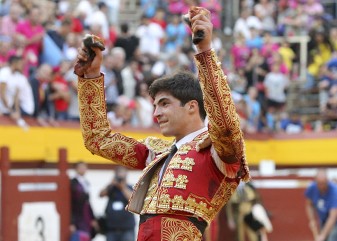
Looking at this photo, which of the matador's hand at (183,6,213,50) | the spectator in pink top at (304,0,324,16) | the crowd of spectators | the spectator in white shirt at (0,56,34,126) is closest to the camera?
the matador's hand at (183,6,213,50)

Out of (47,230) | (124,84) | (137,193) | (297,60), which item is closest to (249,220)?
(124,84)

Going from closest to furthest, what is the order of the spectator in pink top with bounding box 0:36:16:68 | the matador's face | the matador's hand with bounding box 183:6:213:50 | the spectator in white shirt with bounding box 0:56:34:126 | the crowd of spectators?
the matador's hand with bounding box 183:6:213:50
the matador's face
the spectator in white shirt with bounding box 0:56:34:126
the spectator in pink top with bounding box 0:36:16:68
the crowd of spectators

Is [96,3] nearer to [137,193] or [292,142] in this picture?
[292,142]

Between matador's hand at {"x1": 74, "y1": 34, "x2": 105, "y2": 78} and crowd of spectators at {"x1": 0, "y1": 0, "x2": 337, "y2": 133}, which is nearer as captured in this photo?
matador's hand at {"x1": 74, "y1": 34, "x2": 105, "y2": 78}

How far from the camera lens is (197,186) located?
4219 millimetres

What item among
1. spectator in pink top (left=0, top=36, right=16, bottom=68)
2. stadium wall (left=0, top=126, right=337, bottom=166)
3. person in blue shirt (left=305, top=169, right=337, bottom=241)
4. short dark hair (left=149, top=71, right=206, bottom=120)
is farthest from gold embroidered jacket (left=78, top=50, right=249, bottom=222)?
person in blue shirt (left=305, top=169, right=337, bottom=241)

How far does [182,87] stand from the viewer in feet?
14.2

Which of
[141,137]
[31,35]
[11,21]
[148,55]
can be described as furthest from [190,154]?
[148,55]

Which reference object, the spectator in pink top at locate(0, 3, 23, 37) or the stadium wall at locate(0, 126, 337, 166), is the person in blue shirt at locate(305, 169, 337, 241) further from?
the spectator in pink top at locate(0, 3, 23, 37)

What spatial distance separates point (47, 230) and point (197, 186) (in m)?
6.77

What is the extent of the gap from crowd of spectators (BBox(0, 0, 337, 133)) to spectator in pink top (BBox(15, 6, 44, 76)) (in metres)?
0.01

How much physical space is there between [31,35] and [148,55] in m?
3.08

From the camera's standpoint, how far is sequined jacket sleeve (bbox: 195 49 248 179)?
3980 mm

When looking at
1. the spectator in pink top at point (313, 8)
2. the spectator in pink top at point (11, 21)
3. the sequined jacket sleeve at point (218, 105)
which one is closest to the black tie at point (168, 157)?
the sequined jacket sleeve at point (218, 105)
